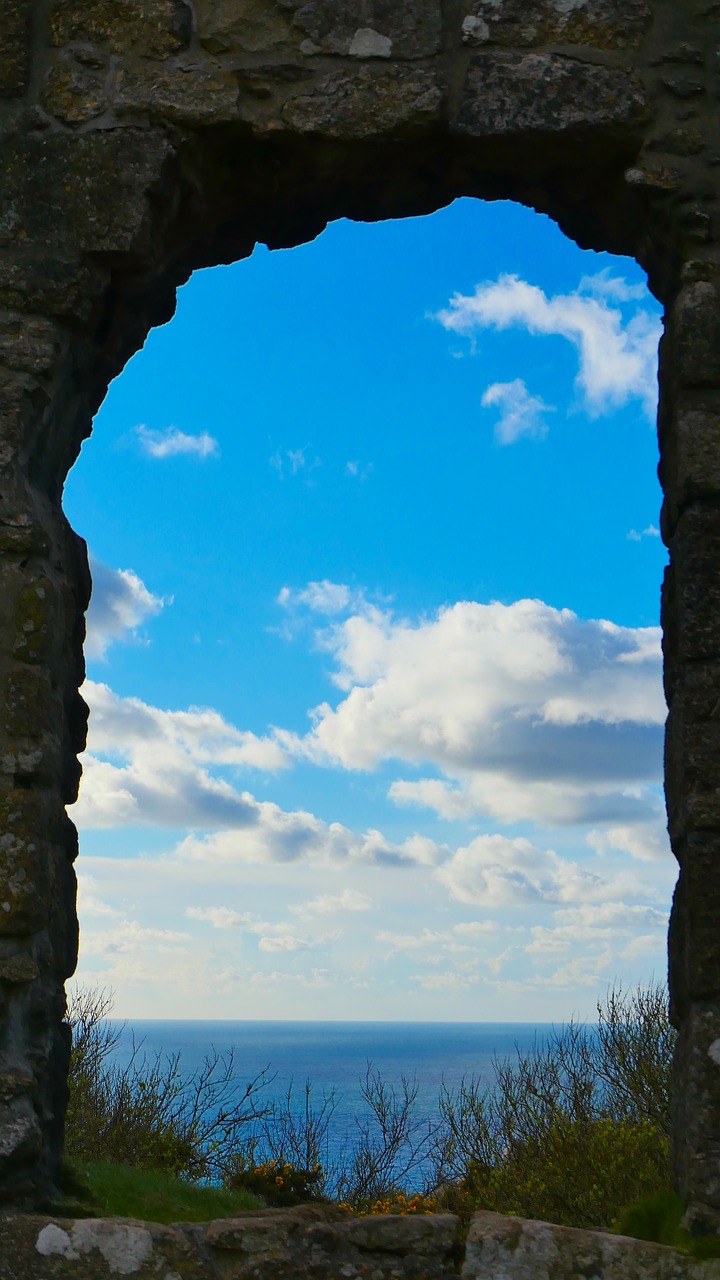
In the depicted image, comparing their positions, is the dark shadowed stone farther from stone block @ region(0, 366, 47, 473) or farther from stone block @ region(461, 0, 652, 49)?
stone block @ region(0, 366, 47, 473)

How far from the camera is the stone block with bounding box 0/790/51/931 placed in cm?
285

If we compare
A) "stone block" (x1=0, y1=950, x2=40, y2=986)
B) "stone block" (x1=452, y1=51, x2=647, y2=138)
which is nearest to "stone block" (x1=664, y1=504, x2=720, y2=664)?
"stone block" (x1=452, y1=51, x2=647, y2=138)

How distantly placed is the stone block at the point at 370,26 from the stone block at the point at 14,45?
0.80 metres

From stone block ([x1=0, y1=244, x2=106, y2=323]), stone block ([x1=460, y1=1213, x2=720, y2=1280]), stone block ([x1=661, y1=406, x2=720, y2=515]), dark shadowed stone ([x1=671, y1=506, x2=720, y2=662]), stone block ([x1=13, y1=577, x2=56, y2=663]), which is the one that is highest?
stone block ([x1=0, y1=244, x2=106, y2=323])

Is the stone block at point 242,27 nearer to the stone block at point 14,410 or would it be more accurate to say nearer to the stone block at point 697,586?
the stone block at point 14,410

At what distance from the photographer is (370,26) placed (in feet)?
11.2

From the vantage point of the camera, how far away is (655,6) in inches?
135

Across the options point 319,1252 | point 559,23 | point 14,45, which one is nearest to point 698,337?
point 559,23

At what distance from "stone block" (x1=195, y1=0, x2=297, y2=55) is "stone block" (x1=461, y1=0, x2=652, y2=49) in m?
0.56

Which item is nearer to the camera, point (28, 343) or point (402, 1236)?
point (402, 1236)

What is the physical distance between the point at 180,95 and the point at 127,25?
34 centimetres

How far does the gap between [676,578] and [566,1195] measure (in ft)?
33.3

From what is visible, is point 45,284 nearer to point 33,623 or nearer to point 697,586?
point 33,623

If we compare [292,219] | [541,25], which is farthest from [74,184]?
[541,25]
